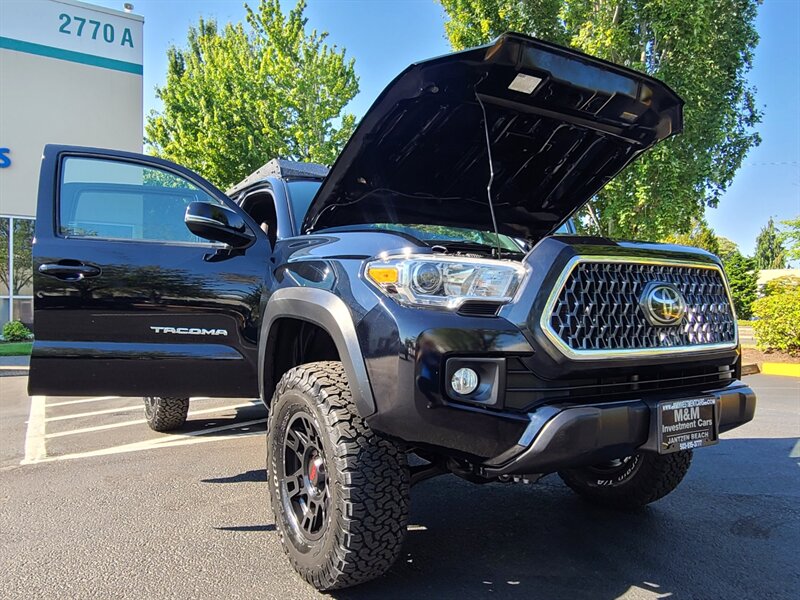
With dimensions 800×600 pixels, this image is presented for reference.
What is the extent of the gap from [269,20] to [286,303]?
50.8 ft

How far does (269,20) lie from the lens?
52.3ft

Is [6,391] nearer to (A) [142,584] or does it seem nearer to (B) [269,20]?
(A) [142,584]

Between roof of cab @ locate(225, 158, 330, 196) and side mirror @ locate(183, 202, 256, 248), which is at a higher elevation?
roof of cab @ locate(225, 158, 330, 196)

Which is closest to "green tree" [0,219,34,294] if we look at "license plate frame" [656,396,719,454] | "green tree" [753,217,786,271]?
"license plate frame" [656,396,719,454]

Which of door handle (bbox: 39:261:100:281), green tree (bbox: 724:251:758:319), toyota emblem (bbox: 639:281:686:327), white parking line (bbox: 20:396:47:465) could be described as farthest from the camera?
green tree (bbox: 724:251:758:319)

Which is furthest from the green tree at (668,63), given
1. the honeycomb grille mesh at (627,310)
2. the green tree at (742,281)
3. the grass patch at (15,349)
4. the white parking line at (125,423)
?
the green tree at (742,281)

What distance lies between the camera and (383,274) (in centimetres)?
218

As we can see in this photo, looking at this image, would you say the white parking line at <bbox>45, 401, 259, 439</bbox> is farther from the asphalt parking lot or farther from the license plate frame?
the license plate frame

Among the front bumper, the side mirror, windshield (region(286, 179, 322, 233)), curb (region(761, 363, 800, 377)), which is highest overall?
windshield (region(286, 179, 322, 233))

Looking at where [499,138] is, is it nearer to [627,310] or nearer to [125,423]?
[627,310]

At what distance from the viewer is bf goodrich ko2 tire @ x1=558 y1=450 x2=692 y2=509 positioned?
309 cm

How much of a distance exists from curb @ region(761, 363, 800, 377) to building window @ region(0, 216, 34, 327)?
618 inches

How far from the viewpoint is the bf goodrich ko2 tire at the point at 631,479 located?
122 inches

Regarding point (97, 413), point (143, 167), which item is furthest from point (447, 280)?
point (97, 413)
